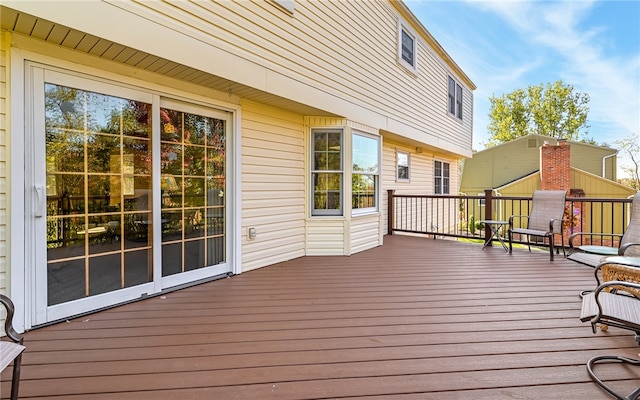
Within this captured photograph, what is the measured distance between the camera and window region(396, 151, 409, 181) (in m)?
8.69

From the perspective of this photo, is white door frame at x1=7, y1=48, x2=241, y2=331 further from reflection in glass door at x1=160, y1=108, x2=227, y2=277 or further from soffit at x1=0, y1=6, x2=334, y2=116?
reflection in glass door at x1=160, y1=108, x2=227, y2=277

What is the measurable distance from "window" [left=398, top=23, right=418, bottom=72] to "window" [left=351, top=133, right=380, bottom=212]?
8.65 feet

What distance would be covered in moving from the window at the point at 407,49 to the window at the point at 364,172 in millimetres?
2635

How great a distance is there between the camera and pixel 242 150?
4.36m

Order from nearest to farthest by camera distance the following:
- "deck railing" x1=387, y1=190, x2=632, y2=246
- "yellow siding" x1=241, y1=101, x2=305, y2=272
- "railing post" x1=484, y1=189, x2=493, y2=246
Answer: "yellow siding" x1=241, y1=101, x2=305, y2=272
"deck railing" x1=387, y1=190, x2=632, y2=246
"railing post" x1=484, y1=189, x2=493, y2=246

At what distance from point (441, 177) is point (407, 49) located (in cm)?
532

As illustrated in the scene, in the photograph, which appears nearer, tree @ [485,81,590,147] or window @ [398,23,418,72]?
window @ [398,23,418,72]

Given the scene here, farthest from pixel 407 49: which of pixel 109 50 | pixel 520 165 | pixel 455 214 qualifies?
pixel 520 165

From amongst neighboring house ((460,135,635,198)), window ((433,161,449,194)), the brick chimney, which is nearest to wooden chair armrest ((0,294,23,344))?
window ((433,161,449,194))

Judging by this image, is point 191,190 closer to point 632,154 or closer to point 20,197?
point 20,197

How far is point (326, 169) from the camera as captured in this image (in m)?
5.50

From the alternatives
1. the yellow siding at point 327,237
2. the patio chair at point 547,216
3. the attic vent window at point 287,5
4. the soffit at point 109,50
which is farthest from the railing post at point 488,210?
the attic vent window at point 287,5

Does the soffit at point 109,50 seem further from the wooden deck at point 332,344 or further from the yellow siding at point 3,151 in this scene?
the wooden deck at point 332,344

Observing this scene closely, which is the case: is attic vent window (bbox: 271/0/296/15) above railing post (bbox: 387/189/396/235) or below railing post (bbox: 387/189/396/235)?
above
